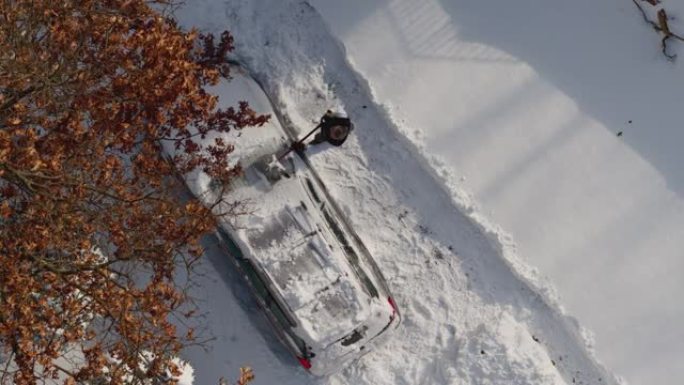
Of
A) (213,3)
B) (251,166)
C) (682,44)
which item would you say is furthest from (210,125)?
(682,44)

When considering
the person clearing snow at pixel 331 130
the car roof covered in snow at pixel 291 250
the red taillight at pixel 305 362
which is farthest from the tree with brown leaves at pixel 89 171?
the red taillight at pixel 305 362

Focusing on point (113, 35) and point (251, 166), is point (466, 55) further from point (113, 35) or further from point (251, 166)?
point (113, 35)

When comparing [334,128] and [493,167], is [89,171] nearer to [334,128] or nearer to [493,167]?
[334,128]

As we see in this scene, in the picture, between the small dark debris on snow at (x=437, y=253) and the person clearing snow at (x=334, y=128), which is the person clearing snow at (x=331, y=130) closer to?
the person clearing snow at (x=334, y=128)

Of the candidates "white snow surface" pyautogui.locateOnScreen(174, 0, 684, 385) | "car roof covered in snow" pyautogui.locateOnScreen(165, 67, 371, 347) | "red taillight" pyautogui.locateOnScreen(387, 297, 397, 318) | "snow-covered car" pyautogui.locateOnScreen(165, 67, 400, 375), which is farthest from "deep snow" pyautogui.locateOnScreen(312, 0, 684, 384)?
"car roof covered in snow" pyautogui.locateOnScreen(165, 67, 371, 347)

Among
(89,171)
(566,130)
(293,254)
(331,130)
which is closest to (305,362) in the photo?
(293,254)

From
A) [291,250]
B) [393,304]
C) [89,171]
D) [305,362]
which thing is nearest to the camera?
[89,171]
